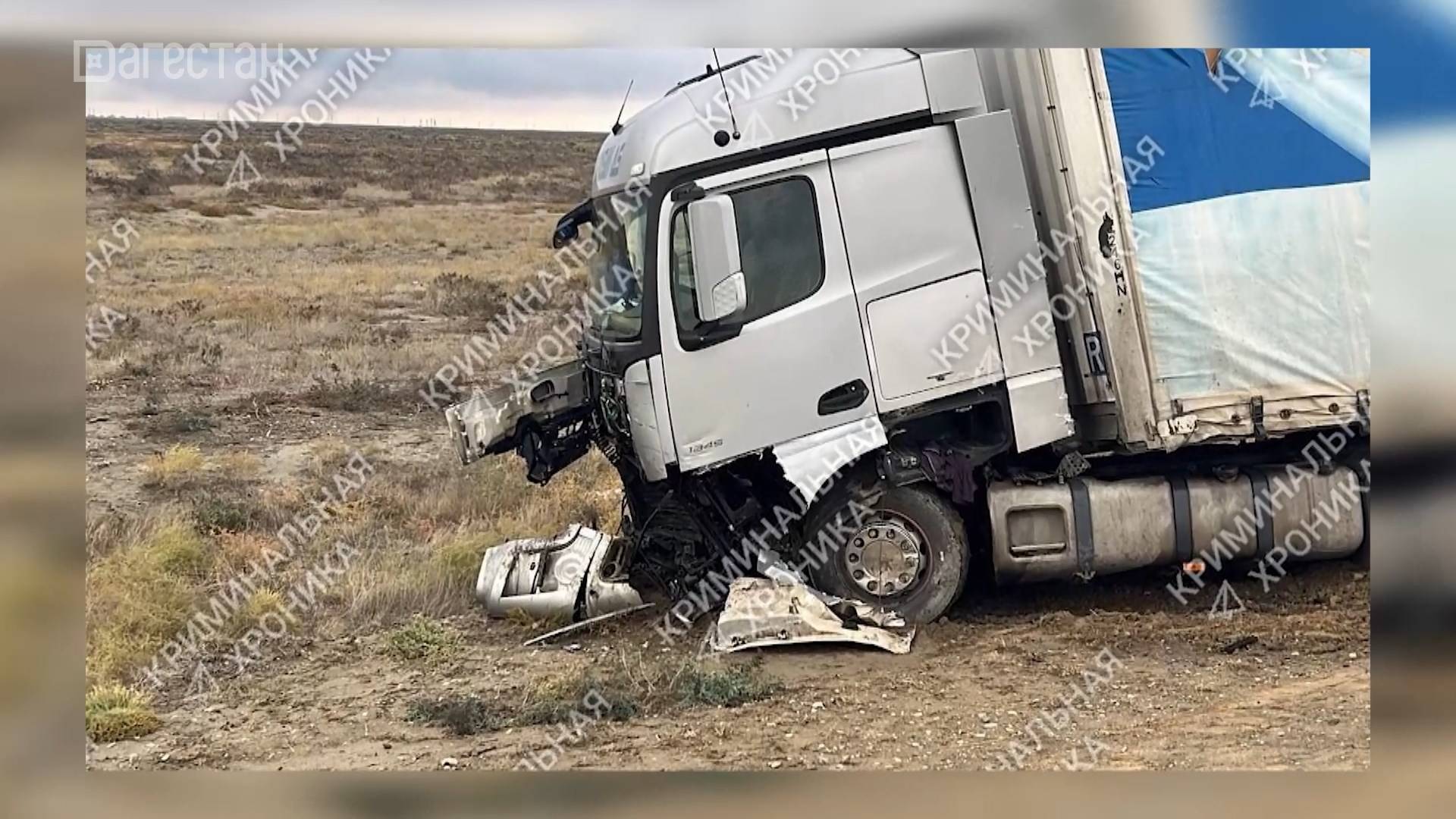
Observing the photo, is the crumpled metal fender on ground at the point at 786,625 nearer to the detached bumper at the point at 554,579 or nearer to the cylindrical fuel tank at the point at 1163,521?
the detached bumper at the point at 554,579

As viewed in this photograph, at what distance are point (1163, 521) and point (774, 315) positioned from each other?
197 centimetres

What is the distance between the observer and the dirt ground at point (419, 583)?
14.9ft

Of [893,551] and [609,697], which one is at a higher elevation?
[893,551]

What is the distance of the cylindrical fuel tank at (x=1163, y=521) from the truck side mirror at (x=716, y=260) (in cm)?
146

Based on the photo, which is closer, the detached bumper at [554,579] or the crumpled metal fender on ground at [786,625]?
the crumpled metal fender on ground at [786,625]

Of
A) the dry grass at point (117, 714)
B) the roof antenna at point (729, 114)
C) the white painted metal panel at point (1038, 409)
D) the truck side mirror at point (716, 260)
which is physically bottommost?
the dry grass at point (117, 714)

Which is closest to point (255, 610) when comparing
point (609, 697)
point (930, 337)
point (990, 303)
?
point (609, 697)

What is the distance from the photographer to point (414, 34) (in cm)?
455

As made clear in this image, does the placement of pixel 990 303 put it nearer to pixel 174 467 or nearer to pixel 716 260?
pixel 716 260

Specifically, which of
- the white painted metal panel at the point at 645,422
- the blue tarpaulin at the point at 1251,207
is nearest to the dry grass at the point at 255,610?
the white painted metal panel at the point at 645,422

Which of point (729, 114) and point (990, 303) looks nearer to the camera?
point (729, 114)

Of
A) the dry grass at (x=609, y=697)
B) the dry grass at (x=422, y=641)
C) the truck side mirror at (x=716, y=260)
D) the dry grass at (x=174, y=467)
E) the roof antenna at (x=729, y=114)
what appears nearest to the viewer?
the truck side mirror at (x=716, y=260)

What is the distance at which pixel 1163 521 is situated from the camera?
4.90 m

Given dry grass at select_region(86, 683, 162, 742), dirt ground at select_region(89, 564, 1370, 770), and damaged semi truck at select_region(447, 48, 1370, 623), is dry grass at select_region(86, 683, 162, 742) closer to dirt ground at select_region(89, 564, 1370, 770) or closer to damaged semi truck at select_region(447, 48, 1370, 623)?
dirt ground at select_region(89, 564, 1370, 770)
